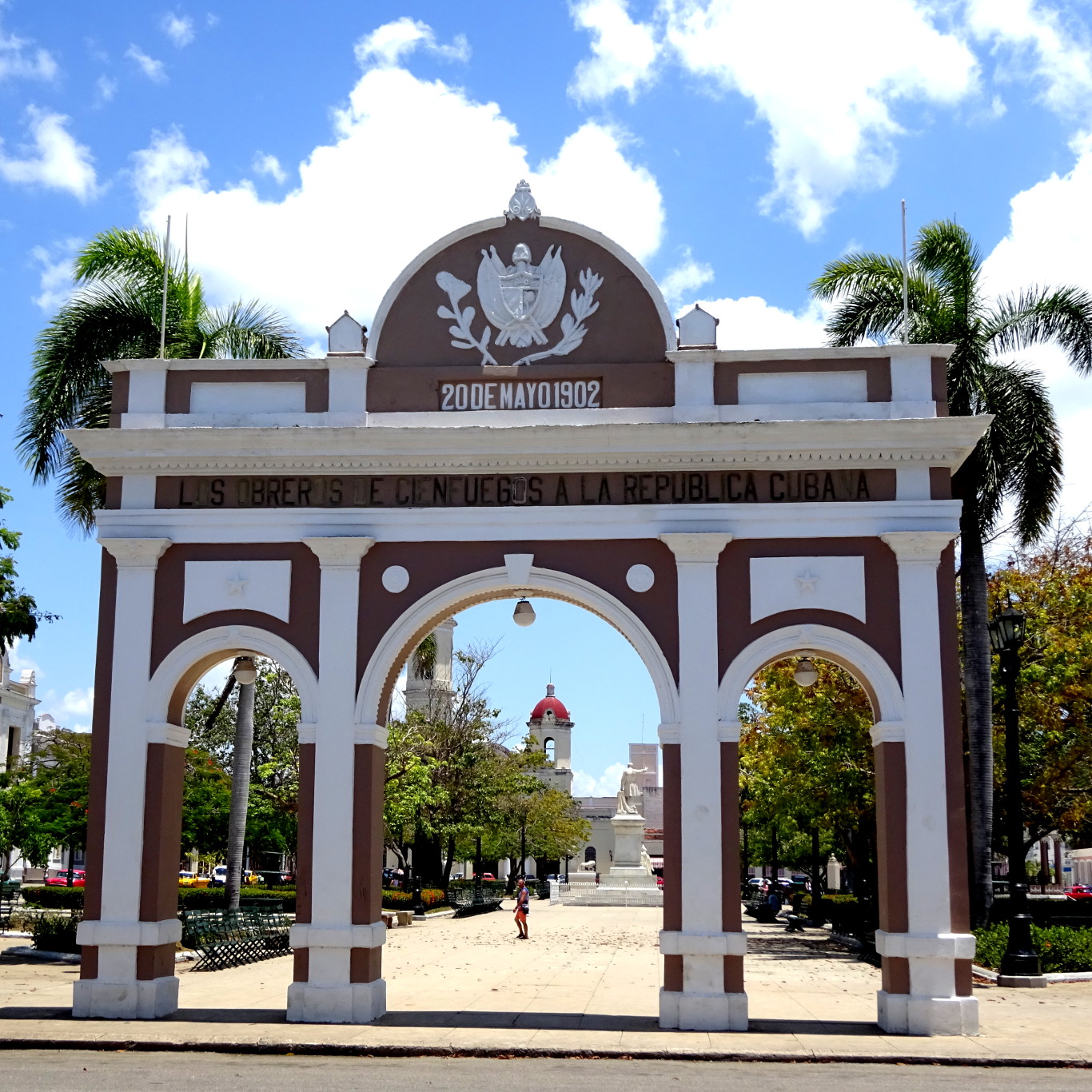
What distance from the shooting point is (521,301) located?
17781mm

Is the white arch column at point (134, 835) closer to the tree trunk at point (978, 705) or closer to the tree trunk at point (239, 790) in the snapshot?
the tree trunk at point (239, 790)

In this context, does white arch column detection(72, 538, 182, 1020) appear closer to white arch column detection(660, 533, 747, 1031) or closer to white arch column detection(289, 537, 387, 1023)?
white arch column detection(289, 537, 387, 1023)

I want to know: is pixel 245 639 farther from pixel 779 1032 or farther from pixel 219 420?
pixel 779 1032

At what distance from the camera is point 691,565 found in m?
16.8

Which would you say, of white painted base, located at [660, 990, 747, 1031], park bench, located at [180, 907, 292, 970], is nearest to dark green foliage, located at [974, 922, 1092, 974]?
white painted base, located at [660, 990, 747, 1031]

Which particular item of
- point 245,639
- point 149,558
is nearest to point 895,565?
point 245,639

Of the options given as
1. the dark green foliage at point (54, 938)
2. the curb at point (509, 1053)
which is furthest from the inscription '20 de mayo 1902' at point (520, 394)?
the dark green foliage at point (54, 938)

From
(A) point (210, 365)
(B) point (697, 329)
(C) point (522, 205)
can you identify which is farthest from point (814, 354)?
(A) point (210, 365)

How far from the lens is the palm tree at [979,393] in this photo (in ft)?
80.9

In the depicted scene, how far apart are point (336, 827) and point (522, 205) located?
8230mm

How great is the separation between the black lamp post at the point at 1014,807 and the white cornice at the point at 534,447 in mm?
4921

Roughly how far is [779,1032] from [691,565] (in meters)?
5.48

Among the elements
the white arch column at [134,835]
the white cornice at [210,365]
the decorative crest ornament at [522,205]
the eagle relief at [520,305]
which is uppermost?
the decorative crest ornament at [522,205]

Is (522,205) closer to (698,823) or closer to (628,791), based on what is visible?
(698,823)
